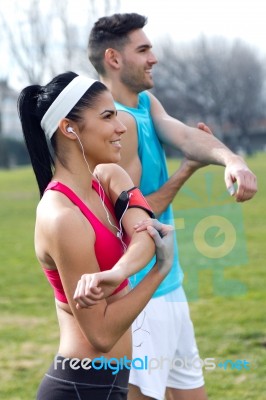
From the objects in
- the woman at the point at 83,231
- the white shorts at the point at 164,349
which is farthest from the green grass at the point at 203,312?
the woman at the point at 83,231

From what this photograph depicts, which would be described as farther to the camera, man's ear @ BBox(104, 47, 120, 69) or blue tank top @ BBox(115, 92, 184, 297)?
man's ear @ BBox(104, 47, 120, 69)

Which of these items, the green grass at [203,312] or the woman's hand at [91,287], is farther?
the green grass at [203,312]

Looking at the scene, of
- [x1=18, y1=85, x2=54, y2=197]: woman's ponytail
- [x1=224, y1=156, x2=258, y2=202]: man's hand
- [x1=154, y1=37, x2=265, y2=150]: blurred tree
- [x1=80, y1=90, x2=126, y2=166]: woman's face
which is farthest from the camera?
[x1=154, y1=37, x2=265, y2=150]: blurred tree

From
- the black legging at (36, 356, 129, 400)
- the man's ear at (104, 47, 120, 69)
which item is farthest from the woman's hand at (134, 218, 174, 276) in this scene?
the man's ear at (104, 47, 120, 69)

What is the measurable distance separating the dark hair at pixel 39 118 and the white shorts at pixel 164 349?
963mm

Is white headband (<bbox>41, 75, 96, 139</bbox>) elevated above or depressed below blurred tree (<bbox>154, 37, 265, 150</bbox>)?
above

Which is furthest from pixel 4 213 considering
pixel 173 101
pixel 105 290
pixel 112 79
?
pixel 173 101

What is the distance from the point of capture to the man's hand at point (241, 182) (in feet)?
8.41

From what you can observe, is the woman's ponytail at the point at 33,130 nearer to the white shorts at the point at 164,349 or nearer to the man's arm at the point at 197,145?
the man's arm at the point at 197,145

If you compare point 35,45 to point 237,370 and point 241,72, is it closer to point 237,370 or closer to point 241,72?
point 241,72

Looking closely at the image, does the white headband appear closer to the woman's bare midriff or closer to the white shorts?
the woman's bare midriff

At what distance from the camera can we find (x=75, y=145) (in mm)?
2355

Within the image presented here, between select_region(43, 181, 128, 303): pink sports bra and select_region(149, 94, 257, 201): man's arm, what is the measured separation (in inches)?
19.0

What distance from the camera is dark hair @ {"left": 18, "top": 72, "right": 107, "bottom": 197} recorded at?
2393 millimetres
